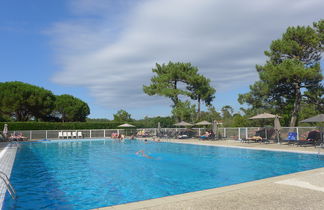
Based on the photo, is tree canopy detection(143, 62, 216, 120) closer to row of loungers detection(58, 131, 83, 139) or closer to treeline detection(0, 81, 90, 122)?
row of loungers detection(58, 131, 83, 139)

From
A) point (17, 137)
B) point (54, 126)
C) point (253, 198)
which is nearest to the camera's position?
point (253, 198)

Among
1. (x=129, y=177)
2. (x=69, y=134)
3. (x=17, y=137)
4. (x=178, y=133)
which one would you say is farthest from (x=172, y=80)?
(x=129, y=177)

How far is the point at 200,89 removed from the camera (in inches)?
1382

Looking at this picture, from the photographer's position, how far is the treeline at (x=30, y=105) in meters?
38.3

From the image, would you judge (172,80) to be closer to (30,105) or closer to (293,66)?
(293,66)

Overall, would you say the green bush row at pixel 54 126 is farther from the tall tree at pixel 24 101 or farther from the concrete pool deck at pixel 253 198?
the concrete pool deck at pixel 253 198

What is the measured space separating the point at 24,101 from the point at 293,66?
3573 cm

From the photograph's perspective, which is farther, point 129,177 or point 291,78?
point 291,78

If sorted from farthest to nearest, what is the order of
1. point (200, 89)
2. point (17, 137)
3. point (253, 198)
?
point (200, 89) → point (17, 137) → point (253, 198)

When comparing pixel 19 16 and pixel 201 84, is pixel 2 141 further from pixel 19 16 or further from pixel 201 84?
pixel 201 84

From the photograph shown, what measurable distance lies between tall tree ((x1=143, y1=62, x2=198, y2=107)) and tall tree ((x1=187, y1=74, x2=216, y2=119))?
0.76 metres

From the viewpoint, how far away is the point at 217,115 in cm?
5116

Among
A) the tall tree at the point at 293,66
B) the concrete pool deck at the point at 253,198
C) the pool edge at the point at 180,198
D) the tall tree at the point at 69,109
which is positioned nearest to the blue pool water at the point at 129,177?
the pool edge at the point at 180,198

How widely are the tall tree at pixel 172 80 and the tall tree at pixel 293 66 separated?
41.6 ft
